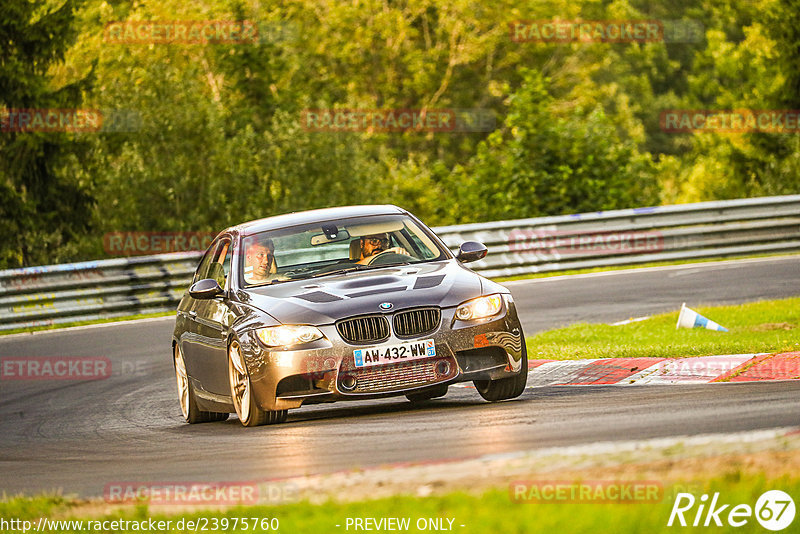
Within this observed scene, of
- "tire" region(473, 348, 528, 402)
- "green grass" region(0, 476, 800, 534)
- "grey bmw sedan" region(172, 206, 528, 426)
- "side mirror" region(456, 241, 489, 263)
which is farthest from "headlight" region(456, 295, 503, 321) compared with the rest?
"green grass" region(0, 476, 800, 534)

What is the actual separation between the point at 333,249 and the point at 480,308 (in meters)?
1.56

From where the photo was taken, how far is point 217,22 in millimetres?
43062

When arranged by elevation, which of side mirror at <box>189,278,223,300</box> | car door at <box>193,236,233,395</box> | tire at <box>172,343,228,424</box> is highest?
side mirror at <box>189,278,223,300</box>

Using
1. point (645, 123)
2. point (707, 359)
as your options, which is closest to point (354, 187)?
point (707, 359)

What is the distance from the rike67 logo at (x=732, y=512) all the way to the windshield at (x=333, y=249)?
18.0 feet

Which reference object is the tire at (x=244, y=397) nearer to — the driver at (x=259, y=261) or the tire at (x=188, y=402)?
the driver at (x=259, y=261)

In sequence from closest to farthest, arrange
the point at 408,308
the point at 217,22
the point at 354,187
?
1. the point at 408,308
2. the point at 354,187
3. the point at 217,22

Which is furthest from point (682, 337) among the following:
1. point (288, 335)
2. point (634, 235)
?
point (634, 235)

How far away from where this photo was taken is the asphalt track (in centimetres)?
712

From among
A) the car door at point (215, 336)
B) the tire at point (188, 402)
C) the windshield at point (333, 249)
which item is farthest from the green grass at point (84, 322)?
the windshield at point (333, 249)

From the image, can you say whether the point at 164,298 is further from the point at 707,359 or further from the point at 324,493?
the point at 324,493

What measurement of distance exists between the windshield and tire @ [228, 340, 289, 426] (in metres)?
0.69

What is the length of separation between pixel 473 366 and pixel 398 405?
4.23 ft

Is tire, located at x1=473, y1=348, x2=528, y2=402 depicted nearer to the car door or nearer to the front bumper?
the front bumper
